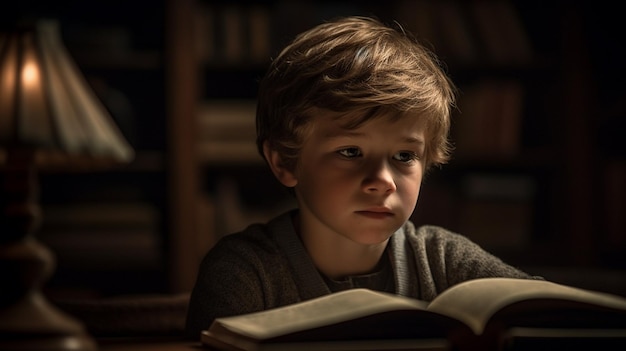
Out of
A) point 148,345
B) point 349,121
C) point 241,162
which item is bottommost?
point 148,345

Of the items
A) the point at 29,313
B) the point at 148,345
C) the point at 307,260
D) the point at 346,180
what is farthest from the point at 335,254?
the point at 29,313

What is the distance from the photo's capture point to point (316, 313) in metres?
0.83

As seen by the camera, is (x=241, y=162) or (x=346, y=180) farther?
(x=241, y=162)

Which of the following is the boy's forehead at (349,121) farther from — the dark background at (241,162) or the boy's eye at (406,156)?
the dark background at (241,162)

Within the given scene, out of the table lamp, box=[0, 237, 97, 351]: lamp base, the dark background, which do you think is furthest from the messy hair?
the dark background

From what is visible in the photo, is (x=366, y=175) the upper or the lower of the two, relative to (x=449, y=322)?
upper

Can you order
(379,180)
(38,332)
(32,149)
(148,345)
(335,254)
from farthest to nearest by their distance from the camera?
(335,254)
(379,180)
(148,345)
(32,149)
(38,332)

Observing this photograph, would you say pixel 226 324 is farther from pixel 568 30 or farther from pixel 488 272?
pixel 568 30

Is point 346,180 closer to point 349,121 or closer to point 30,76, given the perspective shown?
point 349,121

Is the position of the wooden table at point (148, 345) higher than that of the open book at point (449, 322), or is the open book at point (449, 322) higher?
the open book at point (449, 322)

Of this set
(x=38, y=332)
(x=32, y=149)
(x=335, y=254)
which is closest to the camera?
(x=38, y=332)

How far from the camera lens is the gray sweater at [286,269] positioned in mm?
1147

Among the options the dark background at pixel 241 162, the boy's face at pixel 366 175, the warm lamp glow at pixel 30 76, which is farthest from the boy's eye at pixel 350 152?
the dark background at pixel 241 162

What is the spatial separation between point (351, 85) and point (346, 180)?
13 cm
